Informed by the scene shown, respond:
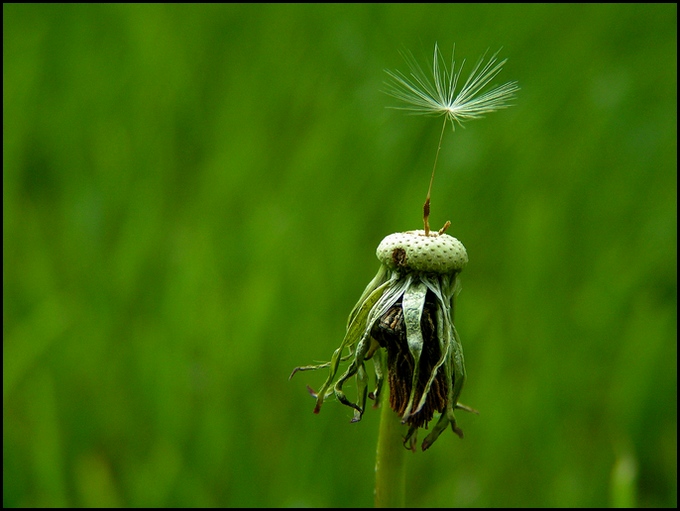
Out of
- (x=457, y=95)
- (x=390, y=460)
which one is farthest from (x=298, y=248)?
(x=390, y=460)

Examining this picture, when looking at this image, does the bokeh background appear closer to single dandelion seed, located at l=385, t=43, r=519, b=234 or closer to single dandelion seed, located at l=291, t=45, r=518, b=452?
single dandelion seed, located at l=385, t=43, r=519, b=234

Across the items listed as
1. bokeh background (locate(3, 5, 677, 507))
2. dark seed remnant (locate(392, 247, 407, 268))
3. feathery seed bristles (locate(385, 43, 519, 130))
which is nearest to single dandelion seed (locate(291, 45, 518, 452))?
dark seed remnant (locate(392, 247, 407, 268))

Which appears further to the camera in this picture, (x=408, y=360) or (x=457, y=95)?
(x=457, y=95)

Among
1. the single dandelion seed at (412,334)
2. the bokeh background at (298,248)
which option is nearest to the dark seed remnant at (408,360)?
the single dandelion seed at (412,334)

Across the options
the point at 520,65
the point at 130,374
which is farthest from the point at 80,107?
the point at 520,65

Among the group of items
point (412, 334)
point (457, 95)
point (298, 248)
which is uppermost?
point (298, 248)

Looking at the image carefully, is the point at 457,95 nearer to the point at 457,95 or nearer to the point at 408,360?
the point at 457,95

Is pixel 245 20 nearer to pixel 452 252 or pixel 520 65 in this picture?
pixel 520 65

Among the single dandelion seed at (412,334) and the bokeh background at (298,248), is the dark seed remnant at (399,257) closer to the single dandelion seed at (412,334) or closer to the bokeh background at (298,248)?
the single dandelion seed at (412,334)
